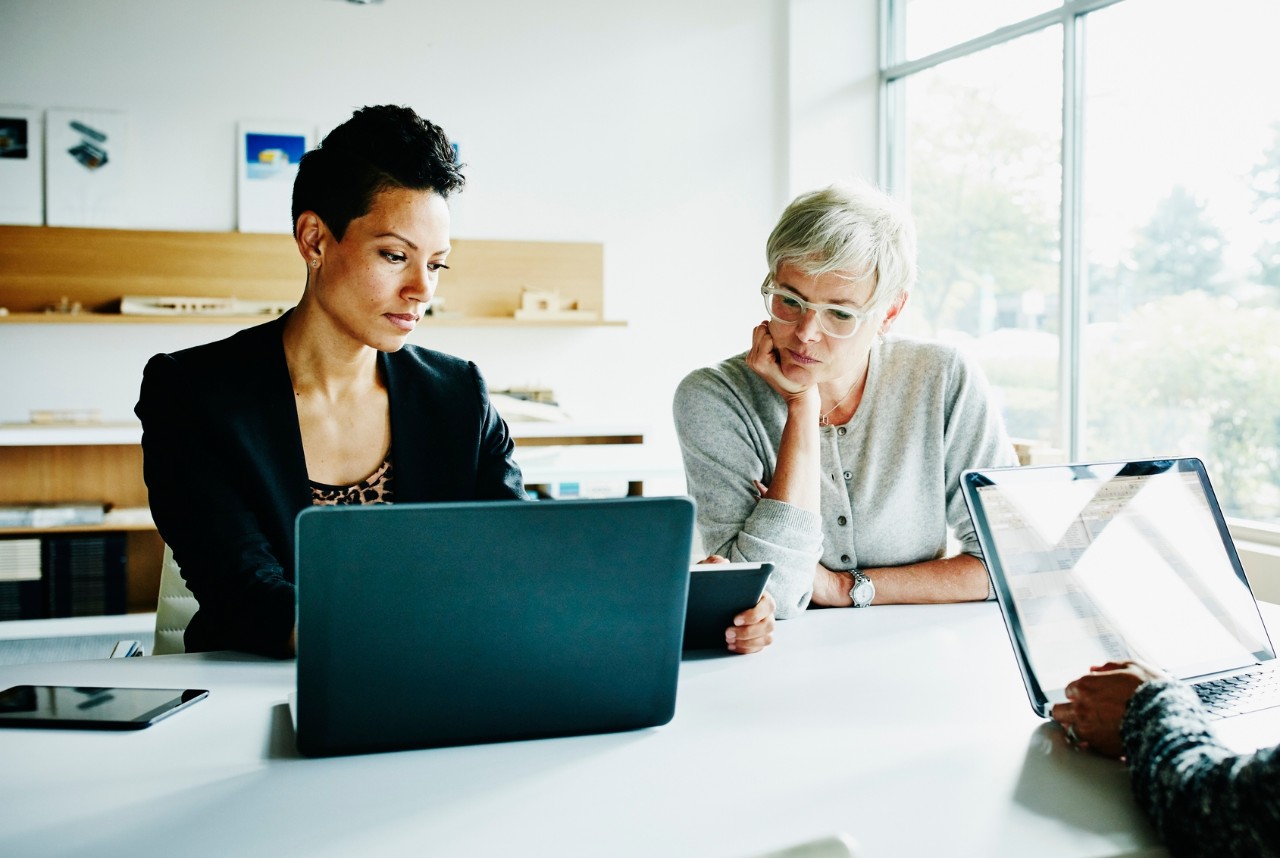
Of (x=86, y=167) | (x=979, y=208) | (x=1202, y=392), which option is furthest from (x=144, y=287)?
(x=1202, y=392)

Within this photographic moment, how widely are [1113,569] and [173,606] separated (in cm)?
142

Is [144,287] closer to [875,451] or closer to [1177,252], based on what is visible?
[875,451]

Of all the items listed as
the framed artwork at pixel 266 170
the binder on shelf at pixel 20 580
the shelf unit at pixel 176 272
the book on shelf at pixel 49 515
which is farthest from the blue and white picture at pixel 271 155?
the binder on shelf at pixel 20 580

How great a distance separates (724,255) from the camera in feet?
17.3

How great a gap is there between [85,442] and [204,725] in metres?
3.17

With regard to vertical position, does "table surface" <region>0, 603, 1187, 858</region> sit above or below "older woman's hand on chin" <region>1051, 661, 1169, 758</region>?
below

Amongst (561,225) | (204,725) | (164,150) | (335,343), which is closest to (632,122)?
(561,225)

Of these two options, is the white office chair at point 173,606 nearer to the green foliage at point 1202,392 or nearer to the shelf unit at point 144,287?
the shelf unit at point 144,287

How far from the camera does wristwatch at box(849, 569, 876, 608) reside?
1.66 metres

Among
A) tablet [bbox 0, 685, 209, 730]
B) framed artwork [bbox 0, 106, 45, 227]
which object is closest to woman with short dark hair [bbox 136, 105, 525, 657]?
tablet [bbox 0, 685, 209, 730]

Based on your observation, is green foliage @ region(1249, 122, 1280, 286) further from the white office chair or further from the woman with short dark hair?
the white office chair

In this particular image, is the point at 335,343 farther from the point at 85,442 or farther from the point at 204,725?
the point at 85,442

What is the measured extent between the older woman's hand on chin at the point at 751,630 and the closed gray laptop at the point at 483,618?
0.28m

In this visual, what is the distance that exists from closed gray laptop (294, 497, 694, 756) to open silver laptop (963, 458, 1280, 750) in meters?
0.39
